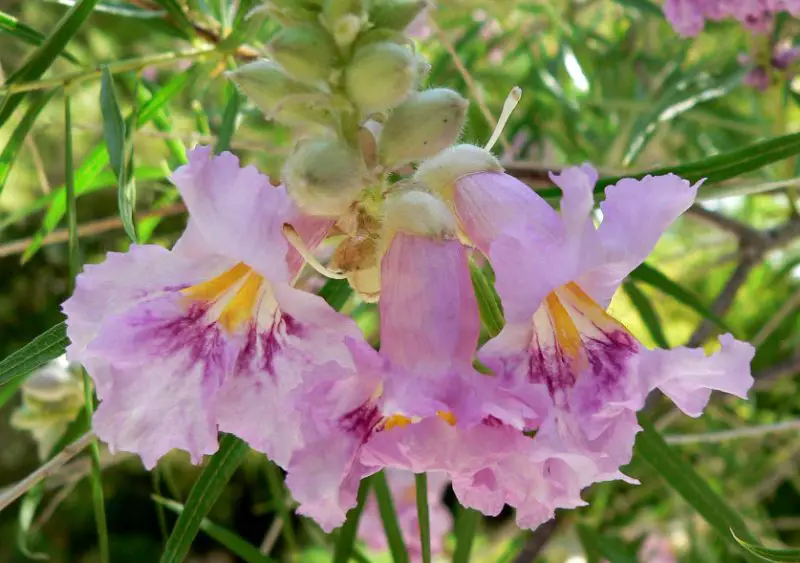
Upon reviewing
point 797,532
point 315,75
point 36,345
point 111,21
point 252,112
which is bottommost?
point 797,532

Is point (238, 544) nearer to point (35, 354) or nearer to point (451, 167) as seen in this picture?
point (35, 354)

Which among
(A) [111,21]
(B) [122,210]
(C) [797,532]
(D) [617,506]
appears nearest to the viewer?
(B) [122,210]

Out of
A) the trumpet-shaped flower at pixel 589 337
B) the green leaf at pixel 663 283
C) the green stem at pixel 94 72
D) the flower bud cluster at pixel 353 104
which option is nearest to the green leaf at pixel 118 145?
the green stem at pixel 94 72

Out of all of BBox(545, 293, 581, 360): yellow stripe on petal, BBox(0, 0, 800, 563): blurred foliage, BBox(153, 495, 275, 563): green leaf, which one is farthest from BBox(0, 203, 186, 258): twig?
BBox(545, 293, 581, 360): yellow stripe on petal

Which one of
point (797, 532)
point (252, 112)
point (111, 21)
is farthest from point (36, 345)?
point (111, 21)

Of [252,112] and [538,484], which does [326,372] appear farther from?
[252,112]

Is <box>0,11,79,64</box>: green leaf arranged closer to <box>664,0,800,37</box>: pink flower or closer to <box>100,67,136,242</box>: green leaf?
<box>100,67,136,242</box>: green leaf

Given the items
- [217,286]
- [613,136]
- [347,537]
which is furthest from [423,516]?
[613,136]

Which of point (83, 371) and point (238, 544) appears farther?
point (238, 544)
